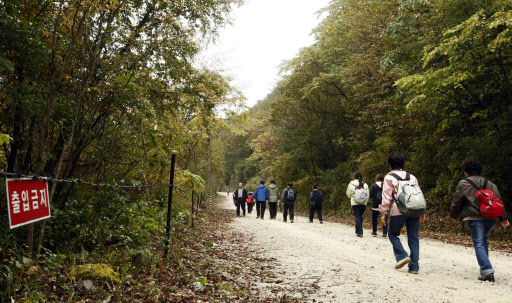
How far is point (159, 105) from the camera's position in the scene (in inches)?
381

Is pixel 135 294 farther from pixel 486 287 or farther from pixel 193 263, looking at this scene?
pixel 486 287

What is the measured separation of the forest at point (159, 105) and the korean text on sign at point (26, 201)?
0.53 ft

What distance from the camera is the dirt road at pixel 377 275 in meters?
4.29

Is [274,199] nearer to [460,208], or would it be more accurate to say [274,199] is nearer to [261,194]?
[261,194]

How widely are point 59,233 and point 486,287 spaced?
21.3 feet

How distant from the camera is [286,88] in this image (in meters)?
25.7

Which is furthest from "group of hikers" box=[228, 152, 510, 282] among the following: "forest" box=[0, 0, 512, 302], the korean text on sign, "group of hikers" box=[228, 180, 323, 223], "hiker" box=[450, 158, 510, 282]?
"group of hikers" box=[228, 180, 323, 223]

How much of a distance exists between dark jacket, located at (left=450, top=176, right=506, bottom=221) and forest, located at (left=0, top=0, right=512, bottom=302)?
4.00 meters

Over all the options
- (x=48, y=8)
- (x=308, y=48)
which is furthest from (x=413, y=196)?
(x=308, y=48)

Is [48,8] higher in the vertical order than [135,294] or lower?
higher

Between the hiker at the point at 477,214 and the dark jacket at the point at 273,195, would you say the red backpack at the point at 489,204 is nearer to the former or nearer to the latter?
the hiker at the point at 477,214

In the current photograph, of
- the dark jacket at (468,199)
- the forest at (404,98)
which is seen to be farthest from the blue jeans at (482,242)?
the forest at (404,98)

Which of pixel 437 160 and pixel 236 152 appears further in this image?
pixel 236 152

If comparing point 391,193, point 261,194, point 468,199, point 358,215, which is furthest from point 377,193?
point 261,194
